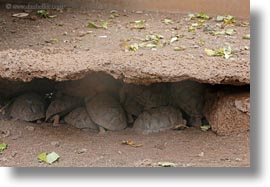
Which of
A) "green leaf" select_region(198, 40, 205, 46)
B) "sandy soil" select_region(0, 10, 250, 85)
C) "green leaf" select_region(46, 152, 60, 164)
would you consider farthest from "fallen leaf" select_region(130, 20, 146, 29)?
"green leaf" select_region(46, 152, 60, 164)

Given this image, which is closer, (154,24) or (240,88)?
(240,88)

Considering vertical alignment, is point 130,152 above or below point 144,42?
below

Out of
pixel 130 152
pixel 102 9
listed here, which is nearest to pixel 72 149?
pixel 130 152

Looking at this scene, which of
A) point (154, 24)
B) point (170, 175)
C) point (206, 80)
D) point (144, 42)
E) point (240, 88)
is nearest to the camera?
point (170, 175)

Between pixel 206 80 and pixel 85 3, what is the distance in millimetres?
694

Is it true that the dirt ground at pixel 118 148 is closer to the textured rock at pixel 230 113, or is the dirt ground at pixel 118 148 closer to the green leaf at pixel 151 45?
the textured rock at pixel 230 113

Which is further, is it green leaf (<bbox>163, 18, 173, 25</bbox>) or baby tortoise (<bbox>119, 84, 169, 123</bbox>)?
green leaf (<bbox>163, 18, 173, 25</bbox>)

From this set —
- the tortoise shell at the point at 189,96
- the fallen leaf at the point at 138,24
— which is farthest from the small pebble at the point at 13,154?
the fallen leaf at the point at 138,24

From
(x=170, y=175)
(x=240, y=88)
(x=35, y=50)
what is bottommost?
(x=170, y=175)

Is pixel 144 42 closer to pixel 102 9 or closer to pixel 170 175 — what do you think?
pixel 102 9

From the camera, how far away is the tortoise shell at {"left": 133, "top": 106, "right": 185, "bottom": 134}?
83.4 inches

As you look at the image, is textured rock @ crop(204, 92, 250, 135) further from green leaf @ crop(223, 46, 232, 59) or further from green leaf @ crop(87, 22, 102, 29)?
green leaf @ crop(87, 22, 102, 29)

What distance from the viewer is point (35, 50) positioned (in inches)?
83.2

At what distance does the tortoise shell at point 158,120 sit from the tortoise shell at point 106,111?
0.18 ft
